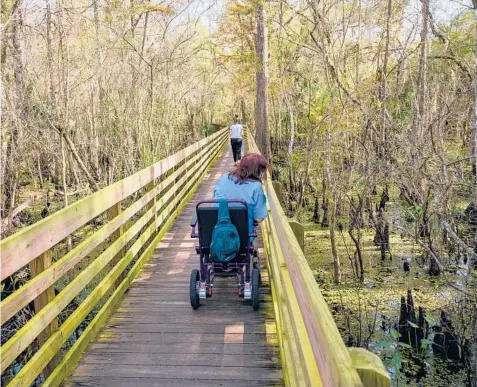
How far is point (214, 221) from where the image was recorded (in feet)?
13.9

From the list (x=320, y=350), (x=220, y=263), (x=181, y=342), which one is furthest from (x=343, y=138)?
(x=320, y=350)

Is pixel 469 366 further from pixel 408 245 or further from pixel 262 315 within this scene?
pixel 408 245

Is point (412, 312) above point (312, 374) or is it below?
below

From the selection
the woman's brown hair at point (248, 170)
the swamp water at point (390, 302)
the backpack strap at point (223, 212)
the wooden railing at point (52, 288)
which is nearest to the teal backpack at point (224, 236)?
the backpack strap at point (223, 212)

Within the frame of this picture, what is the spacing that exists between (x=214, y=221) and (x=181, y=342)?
104 cm

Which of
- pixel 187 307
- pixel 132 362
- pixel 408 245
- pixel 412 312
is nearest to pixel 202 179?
pixel 408 245

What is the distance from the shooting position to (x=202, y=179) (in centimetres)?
1383

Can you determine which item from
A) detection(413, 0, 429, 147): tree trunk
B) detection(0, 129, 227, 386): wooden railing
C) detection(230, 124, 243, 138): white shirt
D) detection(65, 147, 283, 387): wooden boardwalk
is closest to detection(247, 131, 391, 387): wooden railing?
detection(65, 147, 283, 387): wooden boardwalk

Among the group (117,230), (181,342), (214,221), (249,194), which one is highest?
(249,194)

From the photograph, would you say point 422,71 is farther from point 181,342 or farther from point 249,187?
point 181,342

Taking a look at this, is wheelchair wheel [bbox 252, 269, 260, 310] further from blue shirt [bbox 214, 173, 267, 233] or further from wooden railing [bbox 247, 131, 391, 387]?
wooden railing [bbox 247, 131, 391, 387]

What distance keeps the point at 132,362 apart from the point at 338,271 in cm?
786

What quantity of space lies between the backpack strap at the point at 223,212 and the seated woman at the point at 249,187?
295 mm

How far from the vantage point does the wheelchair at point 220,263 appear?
13.7ft
